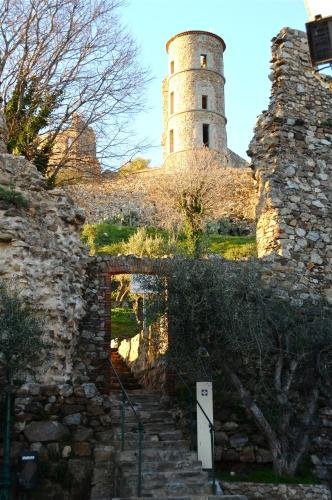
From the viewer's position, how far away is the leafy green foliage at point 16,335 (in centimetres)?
764

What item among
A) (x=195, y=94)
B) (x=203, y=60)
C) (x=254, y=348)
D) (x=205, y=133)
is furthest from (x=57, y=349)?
(x=203, y=60)

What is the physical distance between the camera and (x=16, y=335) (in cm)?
766

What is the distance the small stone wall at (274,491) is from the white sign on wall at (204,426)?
0.51 metres

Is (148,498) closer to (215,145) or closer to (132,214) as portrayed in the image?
(132,214)

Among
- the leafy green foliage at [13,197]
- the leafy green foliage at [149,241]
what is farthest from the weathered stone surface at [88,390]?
the leafy green foliage at [149,241]

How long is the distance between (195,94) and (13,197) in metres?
38.1

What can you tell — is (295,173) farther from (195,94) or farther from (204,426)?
(195,94)

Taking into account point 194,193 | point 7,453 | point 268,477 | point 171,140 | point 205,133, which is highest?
point 205,133

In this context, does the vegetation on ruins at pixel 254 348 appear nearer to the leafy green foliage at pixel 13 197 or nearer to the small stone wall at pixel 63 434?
the small stone wall at pixel 63 434

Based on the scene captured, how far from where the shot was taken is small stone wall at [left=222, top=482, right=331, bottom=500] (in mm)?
8773

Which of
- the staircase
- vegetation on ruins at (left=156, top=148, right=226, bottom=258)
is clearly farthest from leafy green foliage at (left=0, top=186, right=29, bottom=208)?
vegetation on ruins at (left=156, top=148, right=226, bottom=258)

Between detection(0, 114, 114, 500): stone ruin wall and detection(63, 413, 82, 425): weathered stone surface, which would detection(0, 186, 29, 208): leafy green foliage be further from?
detection(63, 413, 82, 425): weathered stone surface

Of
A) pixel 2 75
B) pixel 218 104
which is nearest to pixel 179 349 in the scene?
pixel 2 75

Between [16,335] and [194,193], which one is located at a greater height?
[194,193]
